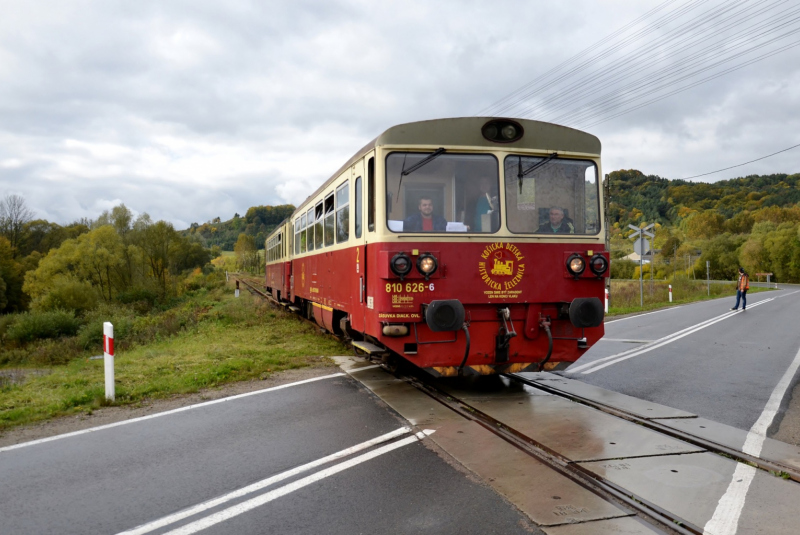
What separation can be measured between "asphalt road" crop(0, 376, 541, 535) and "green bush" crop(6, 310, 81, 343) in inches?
1196

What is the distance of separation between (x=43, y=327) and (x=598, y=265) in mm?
32939

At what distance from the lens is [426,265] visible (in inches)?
253

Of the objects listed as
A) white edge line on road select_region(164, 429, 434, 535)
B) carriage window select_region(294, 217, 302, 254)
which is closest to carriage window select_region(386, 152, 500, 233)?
white edge line on road select_region(164, 429, 434, 535)

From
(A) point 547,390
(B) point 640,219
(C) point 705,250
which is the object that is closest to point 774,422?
(A) point 547,390

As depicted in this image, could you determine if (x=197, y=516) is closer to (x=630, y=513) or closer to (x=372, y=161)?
(x=630, y=513)

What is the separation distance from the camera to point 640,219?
84.2 metres

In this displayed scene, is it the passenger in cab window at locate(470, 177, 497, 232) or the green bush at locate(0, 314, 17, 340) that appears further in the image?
the green bush at locate(0, 314, 17, 340)

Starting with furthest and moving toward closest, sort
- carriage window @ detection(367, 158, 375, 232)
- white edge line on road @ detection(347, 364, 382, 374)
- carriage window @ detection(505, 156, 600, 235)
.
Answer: white edge line on road @ detection(347, 364, 382, 374) < carriage window @ detection(367, 158, 375, 232) < carriage window @ detection(505, 156, 600, 235)

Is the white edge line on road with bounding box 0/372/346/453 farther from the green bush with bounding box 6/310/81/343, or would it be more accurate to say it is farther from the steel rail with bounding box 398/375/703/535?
the green bush with bounding box 6/310/81/343

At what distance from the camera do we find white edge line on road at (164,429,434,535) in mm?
3557

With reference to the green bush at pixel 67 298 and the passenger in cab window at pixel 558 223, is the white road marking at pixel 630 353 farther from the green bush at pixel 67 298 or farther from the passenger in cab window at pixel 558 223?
the green bush at pixel 67 298

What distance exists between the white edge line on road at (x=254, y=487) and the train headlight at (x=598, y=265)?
9.78ft

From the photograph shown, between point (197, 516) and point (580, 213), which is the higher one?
point (580, 213)

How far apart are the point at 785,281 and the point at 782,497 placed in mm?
76888
